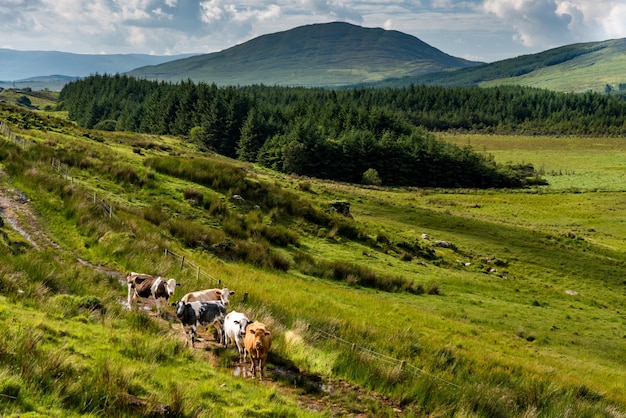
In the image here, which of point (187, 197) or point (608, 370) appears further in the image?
point (187, 197)

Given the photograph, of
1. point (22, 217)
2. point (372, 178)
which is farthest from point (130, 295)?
point (372, 178)

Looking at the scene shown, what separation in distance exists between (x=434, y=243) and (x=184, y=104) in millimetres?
114324

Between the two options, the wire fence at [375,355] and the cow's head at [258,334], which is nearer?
the cow's head at [258,334]

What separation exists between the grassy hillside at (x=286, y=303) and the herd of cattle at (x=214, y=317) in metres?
0.45

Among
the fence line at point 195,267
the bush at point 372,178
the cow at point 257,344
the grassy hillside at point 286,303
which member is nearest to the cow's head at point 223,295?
the grassy hillside at point 286,303

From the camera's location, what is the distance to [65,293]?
13.4 m

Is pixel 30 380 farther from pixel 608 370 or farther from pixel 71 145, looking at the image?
pixel 71 145

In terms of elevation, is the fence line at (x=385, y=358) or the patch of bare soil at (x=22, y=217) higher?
the patch of bare soil at (x=22, y=217)

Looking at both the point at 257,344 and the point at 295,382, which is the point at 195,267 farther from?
the point at 257,344

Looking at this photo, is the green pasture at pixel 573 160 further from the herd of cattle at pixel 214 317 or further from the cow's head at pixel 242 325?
the cow's head at pixel 242 325

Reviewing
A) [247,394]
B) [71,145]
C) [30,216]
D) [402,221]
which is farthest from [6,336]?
[402,221]

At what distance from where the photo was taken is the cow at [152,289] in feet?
44.8

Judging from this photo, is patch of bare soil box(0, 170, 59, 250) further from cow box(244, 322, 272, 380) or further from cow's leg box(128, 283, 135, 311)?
cow box(244, 322, 272, 380)

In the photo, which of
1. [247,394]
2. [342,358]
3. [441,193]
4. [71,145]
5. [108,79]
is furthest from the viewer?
[108,79]
